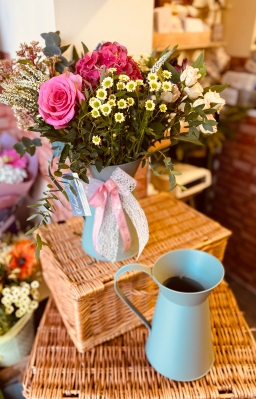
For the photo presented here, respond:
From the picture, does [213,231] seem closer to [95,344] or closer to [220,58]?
[95,344]

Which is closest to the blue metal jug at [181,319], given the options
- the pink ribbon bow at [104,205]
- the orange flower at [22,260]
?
the pink ribbon bow at [104,205]

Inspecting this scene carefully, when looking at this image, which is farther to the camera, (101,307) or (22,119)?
(101,307)

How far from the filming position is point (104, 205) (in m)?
0.76

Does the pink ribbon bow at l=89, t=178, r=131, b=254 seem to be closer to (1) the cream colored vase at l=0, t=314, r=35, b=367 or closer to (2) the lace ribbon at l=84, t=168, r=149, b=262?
(2) the lace ribbon at l=84, t=168, r=149, b=262

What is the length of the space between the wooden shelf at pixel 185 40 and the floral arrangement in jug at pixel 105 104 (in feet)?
3.09

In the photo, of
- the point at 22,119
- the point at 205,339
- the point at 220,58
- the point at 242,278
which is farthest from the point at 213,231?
the point at 220,58

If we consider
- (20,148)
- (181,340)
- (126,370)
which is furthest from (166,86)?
(126,370)

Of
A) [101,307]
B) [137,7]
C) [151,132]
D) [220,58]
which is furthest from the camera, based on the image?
[220,58]

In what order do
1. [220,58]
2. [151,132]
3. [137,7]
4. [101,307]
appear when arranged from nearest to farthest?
[151,132] < [101,307] < [137,7] < [220,58]

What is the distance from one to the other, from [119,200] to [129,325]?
1.22 ft

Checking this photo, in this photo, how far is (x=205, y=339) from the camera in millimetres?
756

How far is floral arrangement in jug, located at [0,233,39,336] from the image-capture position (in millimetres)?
1014

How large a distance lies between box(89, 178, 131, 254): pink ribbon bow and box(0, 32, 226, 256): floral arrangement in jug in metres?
0.06

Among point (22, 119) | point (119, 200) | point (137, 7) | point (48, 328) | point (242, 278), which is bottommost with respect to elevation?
point (242, 278)
